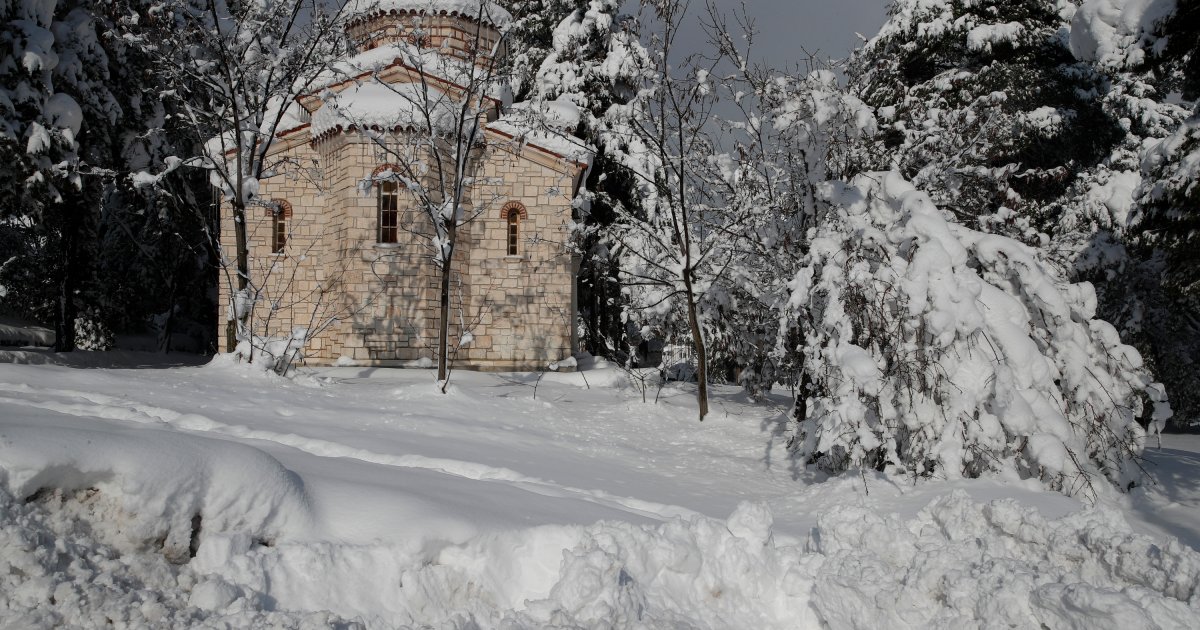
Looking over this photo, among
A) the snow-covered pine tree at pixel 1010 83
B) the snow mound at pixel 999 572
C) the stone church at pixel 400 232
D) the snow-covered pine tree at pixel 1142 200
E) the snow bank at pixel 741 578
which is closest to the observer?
the snow mound at pixel 999 572

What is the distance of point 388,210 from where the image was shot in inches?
589

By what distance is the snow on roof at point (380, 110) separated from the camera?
1364 cm

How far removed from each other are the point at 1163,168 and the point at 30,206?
18352mm

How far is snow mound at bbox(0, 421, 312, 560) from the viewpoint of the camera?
309 cm

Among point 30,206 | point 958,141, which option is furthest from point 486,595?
point 30,206

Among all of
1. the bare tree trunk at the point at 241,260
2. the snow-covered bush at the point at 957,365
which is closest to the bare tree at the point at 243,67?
the bare tree trunk at the point at 241,260

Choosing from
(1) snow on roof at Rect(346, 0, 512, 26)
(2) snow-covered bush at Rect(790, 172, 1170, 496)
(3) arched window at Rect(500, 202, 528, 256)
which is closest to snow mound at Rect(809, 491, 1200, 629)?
(2) snow-covered bush at Rect(790, 172, 1170, 496)

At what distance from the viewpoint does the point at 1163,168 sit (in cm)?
954

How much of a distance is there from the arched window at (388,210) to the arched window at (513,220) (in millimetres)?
2210

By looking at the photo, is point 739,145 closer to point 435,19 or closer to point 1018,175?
point 435,19

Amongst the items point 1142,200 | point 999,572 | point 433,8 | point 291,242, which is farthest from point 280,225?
point 999,572

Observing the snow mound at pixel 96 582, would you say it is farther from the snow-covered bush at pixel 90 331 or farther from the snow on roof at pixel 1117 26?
the snow-covered bush at pixel 90 331

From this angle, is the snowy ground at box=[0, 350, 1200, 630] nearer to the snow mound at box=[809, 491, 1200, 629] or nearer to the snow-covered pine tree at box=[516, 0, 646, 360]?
the snow mound at box=[809, 491, 1200, 629]

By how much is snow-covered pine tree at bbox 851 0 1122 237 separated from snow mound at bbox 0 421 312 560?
56.0 feet
